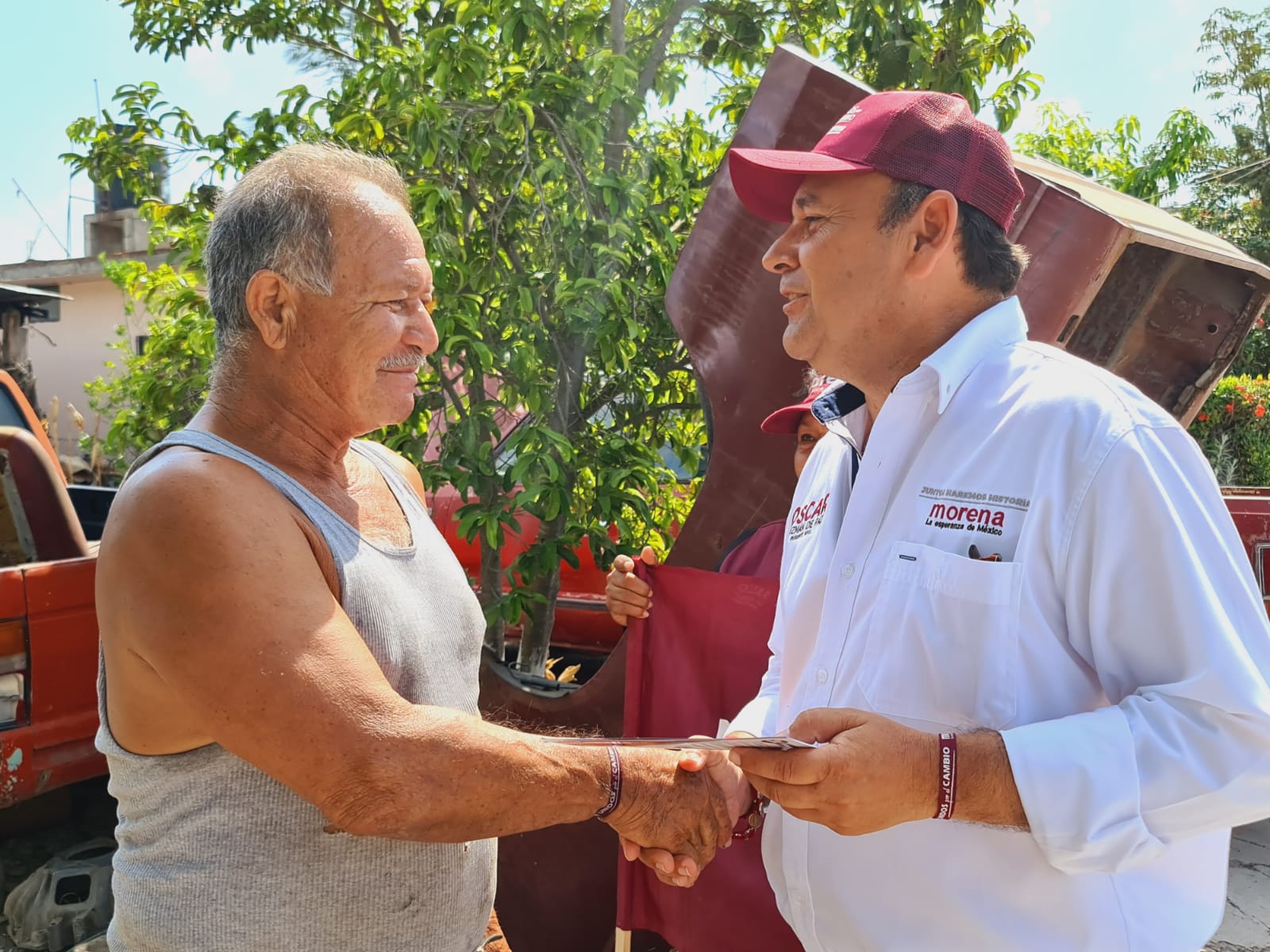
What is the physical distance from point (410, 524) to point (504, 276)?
210cm

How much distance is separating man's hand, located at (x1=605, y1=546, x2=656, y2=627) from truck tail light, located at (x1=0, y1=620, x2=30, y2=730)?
2.27 meters

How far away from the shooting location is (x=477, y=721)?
5.34ft

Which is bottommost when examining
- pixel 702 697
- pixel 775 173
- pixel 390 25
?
pixel 702 697

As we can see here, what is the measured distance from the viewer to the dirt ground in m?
4.00

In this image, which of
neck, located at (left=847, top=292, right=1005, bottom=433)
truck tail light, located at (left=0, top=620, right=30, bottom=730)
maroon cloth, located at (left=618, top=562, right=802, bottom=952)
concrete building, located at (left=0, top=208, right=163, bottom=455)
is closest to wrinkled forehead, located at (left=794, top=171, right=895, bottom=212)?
neck, located at (left=847, top=292, right=1005, bottom=433)

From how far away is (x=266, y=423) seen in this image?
1.77 meters

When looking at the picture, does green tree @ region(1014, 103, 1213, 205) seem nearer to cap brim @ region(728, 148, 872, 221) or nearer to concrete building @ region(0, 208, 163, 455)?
cap brim @ region(728, 148, 872, 221)

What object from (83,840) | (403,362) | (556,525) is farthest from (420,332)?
(83,840)

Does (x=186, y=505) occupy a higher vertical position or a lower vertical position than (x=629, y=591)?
higher

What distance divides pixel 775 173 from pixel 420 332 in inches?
31.0

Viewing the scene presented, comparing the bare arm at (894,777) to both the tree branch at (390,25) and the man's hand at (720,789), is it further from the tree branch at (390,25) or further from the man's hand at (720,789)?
the tree branch at (390,25)

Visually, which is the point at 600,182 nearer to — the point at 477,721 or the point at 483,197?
the point at 483,197

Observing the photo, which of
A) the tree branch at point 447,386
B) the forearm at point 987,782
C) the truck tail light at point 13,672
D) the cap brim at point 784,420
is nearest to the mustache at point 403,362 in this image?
the forearm at point 987,782

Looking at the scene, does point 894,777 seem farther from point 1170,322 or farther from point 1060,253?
point 1170,322
